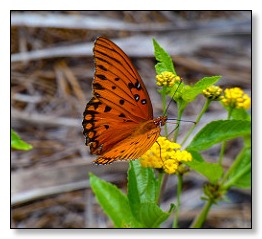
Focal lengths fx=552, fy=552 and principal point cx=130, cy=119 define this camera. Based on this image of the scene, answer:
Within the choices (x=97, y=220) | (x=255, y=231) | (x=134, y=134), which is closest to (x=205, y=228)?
(x=255, y=231)

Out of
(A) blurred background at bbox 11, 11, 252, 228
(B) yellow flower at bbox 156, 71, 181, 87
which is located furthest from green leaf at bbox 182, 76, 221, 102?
(A) blurred background at bbox 11, 11, 252, 228

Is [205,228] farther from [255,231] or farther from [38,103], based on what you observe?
[38,103]

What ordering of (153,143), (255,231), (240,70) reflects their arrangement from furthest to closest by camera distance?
(240,70)
(255,231)
(153,143)

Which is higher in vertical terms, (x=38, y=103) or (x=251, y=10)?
(x=251, y=10)

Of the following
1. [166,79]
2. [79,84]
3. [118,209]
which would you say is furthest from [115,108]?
[79,84]

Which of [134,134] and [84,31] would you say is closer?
[134,134]

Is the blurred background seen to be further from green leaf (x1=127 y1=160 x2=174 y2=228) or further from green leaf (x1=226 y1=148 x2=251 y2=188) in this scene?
green leaf (x1=127 y1=160 x2=174 y2=228)

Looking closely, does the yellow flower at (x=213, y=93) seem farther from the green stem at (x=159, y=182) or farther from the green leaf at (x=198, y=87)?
the green stem at (x=159, y=182)

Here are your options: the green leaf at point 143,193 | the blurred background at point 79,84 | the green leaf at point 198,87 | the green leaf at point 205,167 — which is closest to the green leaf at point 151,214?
the green leaf at point 143,193
